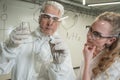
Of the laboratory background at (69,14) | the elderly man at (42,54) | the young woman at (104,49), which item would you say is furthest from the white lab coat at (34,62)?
the laboratory background at (69,14)

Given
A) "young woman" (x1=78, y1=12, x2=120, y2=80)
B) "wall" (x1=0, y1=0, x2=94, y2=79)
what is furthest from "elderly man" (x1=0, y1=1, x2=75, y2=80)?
"wall" (x1=0, y1=0, x2=94, y2=79)

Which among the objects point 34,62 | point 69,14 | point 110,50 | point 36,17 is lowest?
point 34,62

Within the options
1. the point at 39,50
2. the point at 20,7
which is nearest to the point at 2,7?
the point at 20,7

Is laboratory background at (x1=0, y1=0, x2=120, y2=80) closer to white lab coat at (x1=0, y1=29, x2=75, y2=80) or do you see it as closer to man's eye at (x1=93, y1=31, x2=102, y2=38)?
white lab coat at (x1=0, y1=29, x2=75, y2=80)

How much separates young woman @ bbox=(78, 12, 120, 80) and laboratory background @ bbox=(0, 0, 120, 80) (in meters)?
2.45

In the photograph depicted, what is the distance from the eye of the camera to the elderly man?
147cm

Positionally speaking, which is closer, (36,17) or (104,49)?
(104,49)

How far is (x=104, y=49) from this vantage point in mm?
1598

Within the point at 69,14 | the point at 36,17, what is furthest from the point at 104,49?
the point at 69,14

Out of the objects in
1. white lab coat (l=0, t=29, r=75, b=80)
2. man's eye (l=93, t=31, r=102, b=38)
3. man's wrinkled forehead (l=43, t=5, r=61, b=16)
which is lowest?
white lab coat (l=0, t=29, r=75, b=80)

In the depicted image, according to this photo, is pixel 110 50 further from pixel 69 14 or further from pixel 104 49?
pixel 69 14

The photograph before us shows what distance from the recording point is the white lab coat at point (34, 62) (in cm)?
150

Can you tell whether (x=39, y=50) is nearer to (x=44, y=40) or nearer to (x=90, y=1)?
(x=44, y=40)

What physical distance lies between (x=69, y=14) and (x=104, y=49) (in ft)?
15.4
